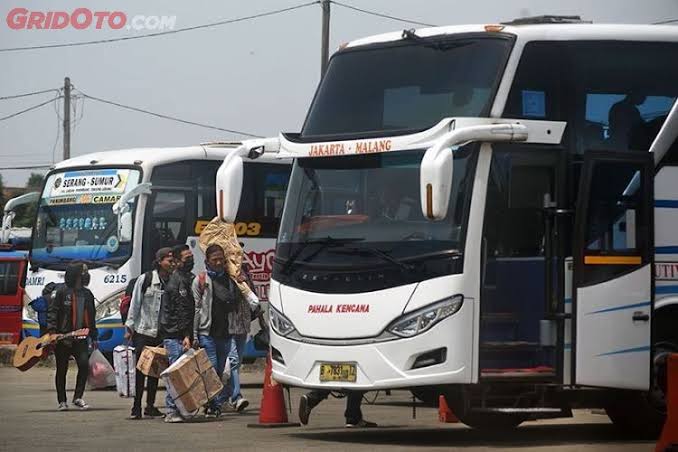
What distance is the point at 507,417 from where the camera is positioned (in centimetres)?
1529

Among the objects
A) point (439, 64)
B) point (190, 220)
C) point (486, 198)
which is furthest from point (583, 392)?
point (190, 220)

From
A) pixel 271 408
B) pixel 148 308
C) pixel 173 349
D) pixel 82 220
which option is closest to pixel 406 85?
pixel 271 408

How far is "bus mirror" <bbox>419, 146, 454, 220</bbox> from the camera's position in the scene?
12789mm

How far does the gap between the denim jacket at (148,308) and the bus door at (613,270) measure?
5.07 meters

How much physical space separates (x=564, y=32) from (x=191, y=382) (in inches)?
205


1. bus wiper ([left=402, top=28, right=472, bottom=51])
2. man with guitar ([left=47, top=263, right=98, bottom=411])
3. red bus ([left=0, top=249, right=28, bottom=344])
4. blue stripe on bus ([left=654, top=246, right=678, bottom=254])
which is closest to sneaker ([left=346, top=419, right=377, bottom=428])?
blue stripe on bus ([left=654, top=246, right=678, bottom=254])

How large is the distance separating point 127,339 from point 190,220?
721 cm

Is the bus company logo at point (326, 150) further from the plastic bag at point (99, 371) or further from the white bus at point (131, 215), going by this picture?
the white bus at point (131, 215)

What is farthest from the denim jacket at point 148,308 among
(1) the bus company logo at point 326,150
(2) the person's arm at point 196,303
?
(1) the bus company logo at point 326,150

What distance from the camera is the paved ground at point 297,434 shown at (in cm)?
1380

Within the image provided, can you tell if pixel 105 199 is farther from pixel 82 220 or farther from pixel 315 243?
pixel 315 243

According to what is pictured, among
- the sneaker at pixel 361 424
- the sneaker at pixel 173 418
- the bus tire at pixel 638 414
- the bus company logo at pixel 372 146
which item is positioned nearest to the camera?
the bus company logo at pixel 372 146

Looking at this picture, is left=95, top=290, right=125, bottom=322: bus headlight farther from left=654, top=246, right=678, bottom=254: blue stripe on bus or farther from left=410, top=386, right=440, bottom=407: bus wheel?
left=654, top=246, right=678, bottom=254: blue stripe on bus

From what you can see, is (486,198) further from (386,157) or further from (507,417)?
(507,417)
